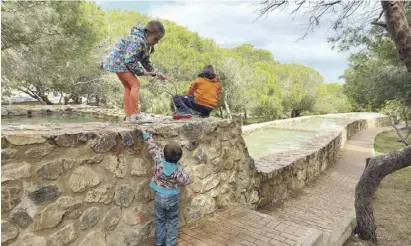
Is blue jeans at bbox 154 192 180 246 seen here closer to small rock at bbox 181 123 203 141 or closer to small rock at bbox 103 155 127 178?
small rock at bbox 103 155 127 178

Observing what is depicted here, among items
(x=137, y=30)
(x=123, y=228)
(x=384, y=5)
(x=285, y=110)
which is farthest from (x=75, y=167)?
(x=285, y=110)

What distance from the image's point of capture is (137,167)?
9.77ft

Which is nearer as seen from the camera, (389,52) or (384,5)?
(384,5)

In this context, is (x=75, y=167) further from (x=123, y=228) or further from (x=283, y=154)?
(x=283, y=154)

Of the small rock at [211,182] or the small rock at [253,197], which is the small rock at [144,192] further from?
the small rock at [253,197]

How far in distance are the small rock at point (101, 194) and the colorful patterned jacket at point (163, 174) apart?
1.29 ft

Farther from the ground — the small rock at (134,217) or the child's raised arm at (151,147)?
the child's raised arm at (151,147)

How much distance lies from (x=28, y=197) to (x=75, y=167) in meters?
0.39

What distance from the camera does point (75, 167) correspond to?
249 cm

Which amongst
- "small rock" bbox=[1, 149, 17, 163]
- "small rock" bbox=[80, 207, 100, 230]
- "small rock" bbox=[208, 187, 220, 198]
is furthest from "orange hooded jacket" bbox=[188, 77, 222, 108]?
"small rock" bbox=[1, 149, 17, 163]

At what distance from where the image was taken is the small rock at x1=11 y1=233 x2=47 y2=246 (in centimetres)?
216

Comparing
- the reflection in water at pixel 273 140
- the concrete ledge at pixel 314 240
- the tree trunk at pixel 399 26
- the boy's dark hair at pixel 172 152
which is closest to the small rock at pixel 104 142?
the boy's dark hair at pixel 172 152

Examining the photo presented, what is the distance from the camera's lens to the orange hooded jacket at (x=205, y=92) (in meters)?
4.28

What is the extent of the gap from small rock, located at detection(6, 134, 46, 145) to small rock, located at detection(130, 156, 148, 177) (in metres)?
0.82
